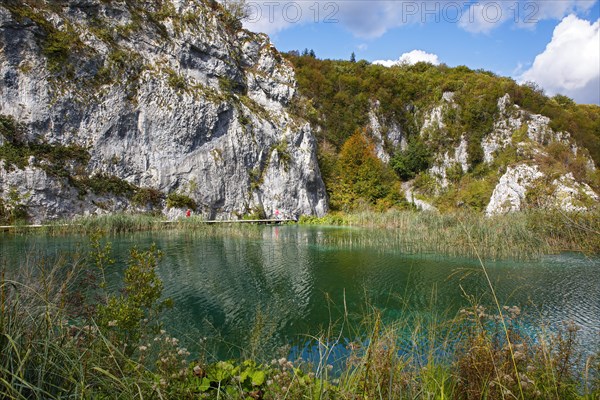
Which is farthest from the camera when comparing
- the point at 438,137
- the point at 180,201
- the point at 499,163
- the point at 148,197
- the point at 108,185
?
the point at 438,137

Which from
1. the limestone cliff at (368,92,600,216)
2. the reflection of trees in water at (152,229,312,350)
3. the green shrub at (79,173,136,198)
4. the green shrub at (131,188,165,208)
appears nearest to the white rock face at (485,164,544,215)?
the limestone cliff at (368,92,600,216)

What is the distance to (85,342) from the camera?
2.63 metres

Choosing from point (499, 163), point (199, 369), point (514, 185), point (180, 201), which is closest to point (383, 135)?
point (499, 163)

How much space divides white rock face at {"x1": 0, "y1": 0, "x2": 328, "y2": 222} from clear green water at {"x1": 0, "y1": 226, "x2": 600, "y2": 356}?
538 inches

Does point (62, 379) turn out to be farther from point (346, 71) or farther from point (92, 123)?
point (346, 71)

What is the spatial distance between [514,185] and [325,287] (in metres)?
26.1

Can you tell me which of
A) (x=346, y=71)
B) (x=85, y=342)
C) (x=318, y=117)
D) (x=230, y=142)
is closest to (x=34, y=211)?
(x=230, y=142)

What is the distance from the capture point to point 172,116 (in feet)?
97.6

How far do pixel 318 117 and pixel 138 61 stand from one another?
21.0m

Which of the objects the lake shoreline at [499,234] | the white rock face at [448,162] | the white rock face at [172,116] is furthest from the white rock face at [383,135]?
the lake shoreline at [499,234]

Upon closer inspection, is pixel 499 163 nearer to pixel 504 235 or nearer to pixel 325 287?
pixel 504 235

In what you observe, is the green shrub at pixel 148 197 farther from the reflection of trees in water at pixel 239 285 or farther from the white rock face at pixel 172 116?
the reflection of trees in water at pixel 239 285

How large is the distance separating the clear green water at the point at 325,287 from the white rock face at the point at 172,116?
1367 centimetres

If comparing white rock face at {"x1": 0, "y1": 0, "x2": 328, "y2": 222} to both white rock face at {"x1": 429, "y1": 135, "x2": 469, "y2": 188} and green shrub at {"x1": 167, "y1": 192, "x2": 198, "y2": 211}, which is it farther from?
white rock face at {"x1": 429, "y1": 135, "x2": 469, "y2": 188}
